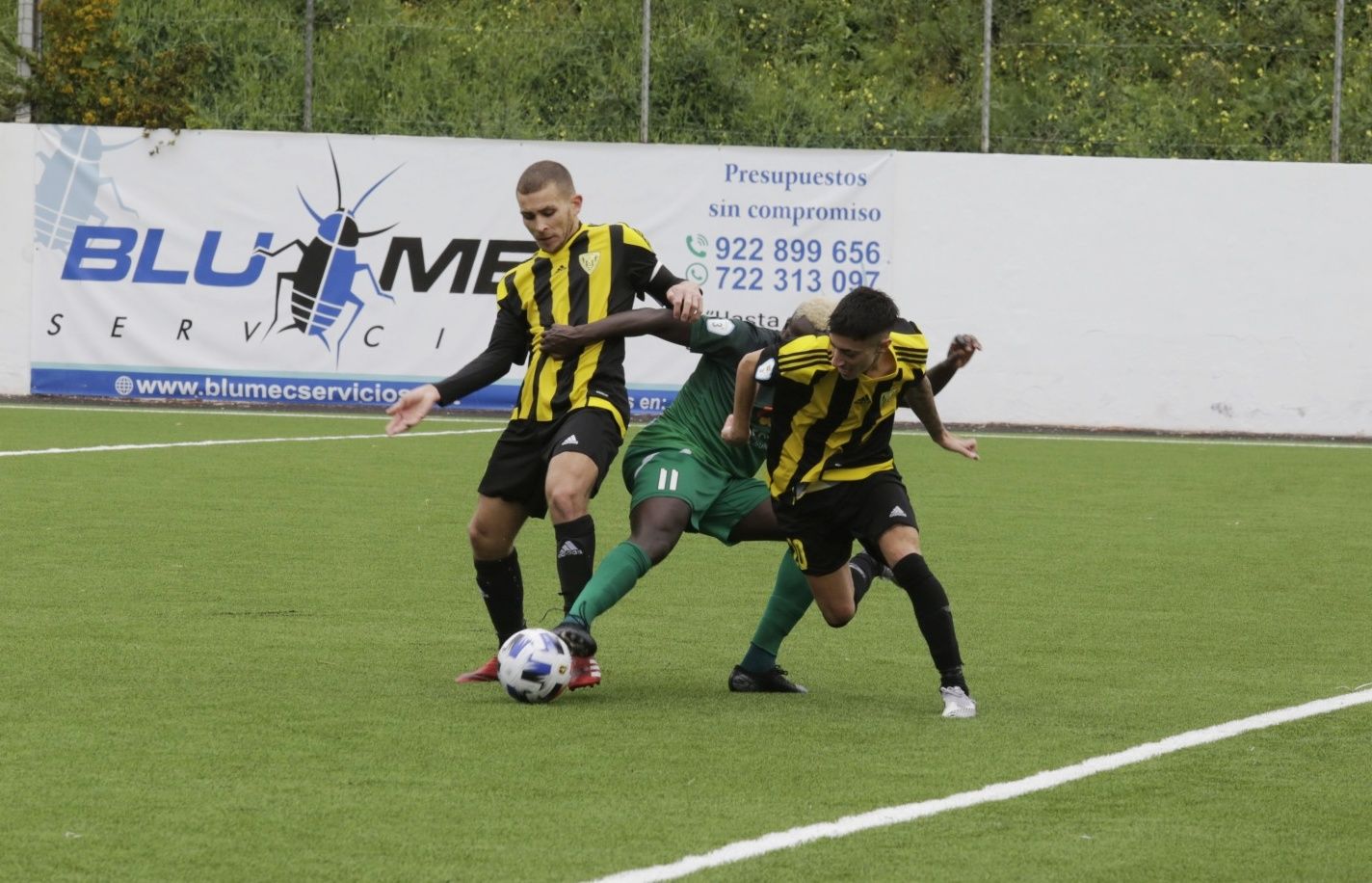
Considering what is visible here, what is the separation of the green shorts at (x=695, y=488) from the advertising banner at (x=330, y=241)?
40.1 ft

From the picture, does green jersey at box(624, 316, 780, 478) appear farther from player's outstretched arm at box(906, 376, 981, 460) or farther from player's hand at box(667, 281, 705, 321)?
player's outstretched arm at box(906, 376, 981, 460)

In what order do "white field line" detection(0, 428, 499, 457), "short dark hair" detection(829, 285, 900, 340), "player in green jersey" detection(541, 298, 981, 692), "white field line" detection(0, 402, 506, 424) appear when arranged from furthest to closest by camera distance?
"white field line" detection(0, 402, 506, 424)
"white field line" detection(0, 428, 499, 457)
"player in green jersey" detection(541, 298, 981, 692)
"short dark hair" detection(829, 285, 900, 340)

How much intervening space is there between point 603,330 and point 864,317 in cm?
124

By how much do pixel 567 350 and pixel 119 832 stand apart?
9.33 feet

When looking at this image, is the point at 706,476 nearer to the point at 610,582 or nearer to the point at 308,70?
the point at 610,582

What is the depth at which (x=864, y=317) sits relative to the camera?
6.20 metres

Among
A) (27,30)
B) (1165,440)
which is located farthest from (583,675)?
(27,30)

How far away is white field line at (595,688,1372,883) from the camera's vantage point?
4.54 metres

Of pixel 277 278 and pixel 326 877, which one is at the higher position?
pixel 277 278

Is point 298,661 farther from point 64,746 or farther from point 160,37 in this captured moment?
point 160,37

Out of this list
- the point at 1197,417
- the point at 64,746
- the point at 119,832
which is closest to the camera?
Answer: the point at 119,832

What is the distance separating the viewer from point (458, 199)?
65.6 feet

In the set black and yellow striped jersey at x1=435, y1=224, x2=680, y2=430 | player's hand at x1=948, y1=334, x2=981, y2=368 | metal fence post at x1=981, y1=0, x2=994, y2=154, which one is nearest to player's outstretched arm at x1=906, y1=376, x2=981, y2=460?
player's hand at x1=948, y1=334, x2=981, y2=368

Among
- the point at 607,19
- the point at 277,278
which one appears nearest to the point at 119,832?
the point at 277,278
